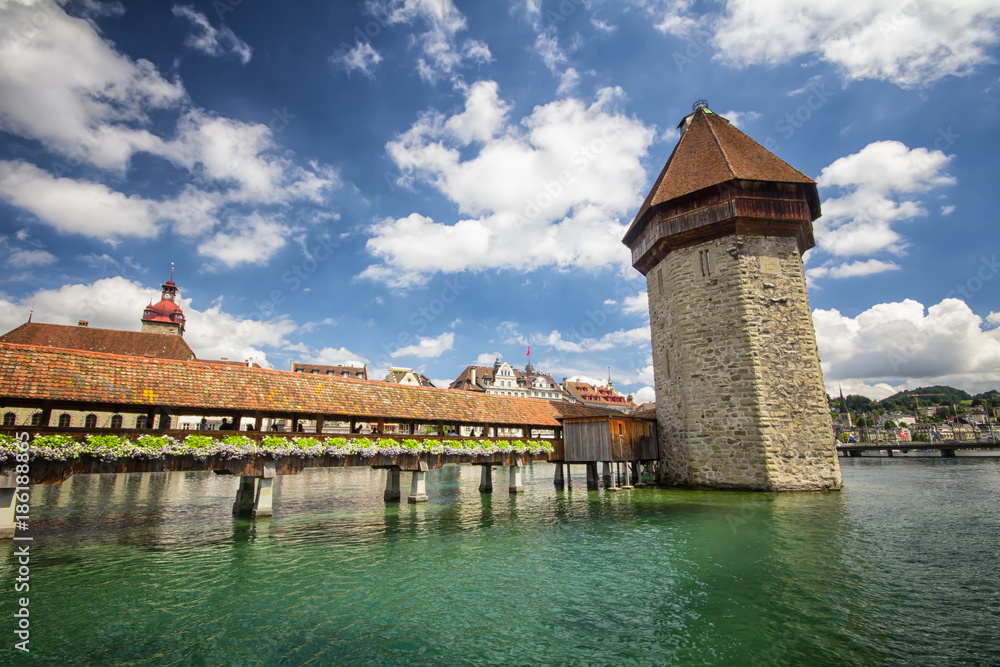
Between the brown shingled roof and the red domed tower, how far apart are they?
55.3 meters

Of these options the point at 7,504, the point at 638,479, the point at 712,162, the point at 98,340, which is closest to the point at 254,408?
the point at 7,504

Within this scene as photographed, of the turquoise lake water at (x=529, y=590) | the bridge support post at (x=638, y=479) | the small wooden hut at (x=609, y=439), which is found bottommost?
the turquoise lake water at (x=529, y=590)

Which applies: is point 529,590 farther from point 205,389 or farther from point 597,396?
point 597,396

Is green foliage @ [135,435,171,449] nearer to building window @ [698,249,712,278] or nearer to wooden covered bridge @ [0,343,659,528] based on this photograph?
wooden covered bridge @ [0,343,659,528]

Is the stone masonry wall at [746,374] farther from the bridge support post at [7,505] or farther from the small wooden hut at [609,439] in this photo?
the bridge support post at [7,505]

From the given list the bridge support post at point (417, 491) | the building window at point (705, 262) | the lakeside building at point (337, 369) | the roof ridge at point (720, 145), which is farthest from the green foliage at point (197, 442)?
the lakeside building at point (337, 369)

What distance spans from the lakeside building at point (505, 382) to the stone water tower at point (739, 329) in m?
49.5

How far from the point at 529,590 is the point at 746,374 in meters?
13.5

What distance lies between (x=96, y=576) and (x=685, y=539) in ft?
34.5

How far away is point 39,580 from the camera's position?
7.61 meters

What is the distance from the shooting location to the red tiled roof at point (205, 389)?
11.1 m

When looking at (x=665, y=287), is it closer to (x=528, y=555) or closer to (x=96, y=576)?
(x=528, y=555)

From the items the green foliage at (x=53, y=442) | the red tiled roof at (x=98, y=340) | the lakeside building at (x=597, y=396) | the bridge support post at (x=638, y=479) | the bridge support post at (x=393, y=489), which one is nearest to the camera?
the green foliage at (x=53, y=442)

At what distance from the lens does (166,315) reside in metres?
56.1
